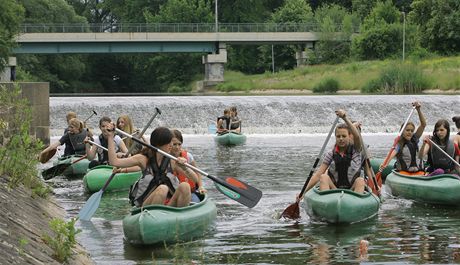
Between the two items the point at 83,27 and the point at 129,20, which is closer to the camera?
the point at 83,27

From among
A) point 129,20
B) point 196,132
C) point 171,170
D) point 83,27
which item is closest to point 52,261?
point 171,170

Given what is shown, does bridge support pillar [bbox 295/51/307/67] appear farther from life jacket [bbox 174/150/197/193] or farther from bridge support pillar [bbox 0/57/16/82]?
life jacket [bbox 174/150/197/193]

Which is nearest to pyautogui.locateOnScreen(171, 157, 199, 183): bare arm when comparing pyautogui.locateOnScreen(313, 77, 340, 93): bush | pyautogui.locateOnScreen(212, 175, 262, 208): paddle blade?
pyautogui.locateOnScreen(212, 175, 262, 208): paddle blade

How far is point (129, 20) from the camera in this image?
302 ft

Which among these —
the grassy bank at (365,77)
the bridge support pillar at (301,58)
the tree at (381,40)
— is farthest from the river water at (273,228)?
the bridge support pillar at (301,58)

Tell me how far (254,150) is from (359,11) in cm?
6342

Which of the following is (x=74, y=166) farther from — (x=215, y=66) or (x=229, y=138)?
(x=215, y=66)

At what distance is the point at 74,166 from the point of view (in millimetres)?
17484

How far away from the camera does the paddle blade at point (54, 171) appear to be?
56.5ft

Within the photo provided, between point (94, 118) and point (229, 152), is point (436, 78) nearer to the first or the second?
point (94, 118)

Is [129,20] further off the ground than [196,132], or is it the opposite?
[129,20]

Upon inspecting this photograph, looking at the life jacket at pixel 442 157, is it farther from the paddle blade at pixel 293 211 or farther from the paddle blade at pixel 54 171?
the paddle blade at pixel 54 171

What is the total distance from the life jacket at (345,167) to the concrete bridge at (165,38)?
Result: 189 ft

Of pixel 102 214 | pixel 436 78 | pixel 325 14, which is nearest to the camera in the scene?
pixel 102 214
